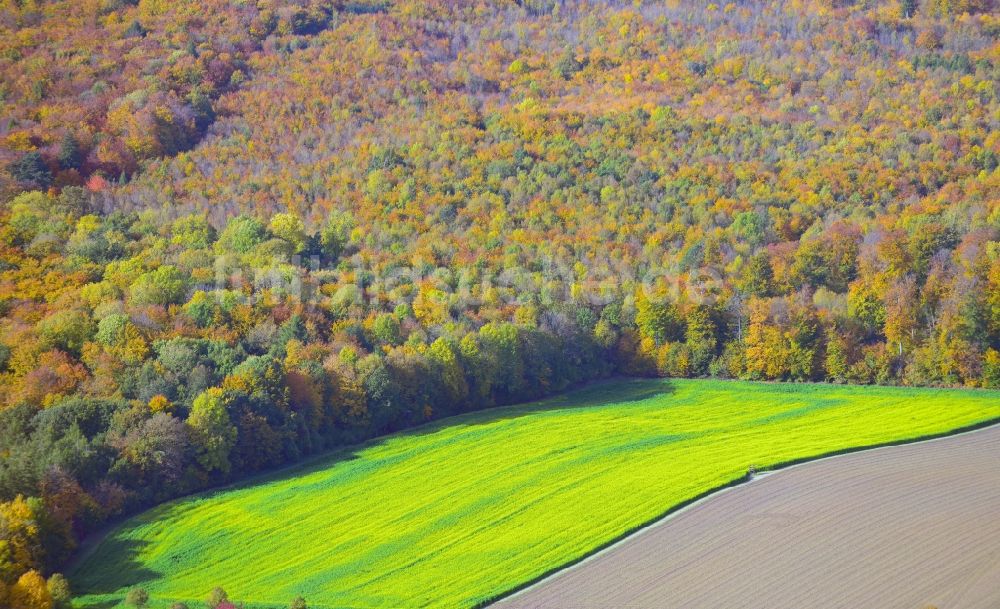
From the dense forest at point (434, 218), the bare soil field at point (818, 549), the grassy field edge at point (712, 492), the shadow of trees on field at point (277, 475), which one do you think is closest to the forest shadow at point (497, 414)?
the shadow of trees on field at point (277, 475)

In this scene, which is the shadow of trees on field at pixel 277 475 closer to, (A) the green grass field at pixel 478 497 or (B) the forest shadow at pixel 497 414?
(B) the forest shadow at pixel 497 414

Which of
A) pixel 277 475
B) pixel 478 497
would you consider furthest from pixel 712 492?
pixel 277 475

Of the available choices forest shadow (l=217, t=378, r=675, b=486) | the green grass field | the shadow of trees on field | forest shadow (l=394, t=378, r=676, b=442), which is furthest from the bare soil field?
forest shadow (l=394, t=378, r=676, b=442)

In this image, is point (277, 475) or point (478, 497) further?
point (277, 475)

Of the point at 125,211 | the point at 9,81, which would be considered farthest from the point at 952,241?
the point at 9,81

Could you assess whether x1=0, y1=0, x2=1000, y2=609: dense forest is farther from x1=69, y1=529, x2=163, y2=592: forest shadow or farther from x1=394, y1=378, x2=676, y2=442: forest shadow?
x1=69, y1=529, x2=163, y2=592: forest shadow

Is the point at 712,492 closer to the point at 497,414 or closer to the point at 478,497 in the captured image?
the point at 478,497
